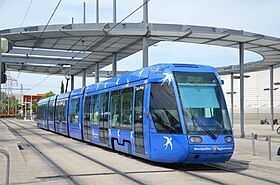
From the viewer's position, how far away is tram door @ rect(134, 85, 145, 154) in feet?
45.9

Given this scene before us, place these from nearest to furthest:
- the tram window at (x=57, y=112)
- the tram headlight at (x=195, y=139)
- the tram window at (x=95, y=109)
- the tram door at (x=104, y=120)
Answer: the tram headlight at (x=195, y=139), the tram door at (x=104, y=120), the tram window at (x=95, y=109), the tram window at (x=57, y=112)

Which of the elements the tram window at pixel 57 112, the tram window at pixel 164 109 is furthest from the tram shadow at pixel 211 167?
the tram window at pixel 57 112

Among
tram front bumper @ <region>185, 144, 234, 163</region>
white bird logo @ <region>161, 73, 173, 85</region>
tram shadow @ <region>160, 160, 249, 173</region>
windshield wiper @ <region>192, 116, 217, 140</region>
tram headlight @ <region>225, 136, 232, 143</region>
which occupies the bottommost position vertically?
tram shadow @ <region>160, 160, 249, 173</region>

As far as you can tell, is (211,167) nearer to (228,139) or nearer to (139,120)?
(228,139)

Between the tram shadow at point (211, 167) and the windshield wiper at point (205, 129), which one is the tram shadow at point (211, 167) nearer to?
the tram shadow at point (211, 167)

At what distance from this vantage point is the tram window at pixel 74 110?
24.6m

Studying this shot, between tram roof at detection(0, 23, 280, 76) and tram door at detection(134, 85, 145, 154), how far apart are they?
466 inches

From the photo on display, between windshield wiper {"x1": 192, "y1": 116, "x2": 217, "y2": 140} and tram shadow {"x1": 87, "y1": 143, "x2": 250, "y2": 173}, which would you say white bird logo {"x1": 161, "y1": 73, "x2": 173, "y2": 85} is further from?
tram shadow {"x1": 87, "y1": 143, "x2": 250, "y2": 173}

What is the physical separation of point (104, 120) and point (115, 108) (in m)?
1.64

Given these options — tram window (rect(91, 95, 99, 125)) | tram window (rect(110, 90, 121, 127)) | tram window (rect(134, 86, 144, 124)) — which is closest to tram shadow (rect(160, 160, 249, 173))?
tram window (rect(134, 86, 144, 124))

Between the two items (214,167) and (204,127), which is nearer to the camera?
(204,127)

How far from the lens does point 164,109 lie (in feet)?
42.6

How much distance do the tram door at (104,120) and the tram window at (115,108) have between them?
2.49 feet

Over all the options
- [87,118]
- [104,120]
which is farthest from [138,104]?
[87,118]
